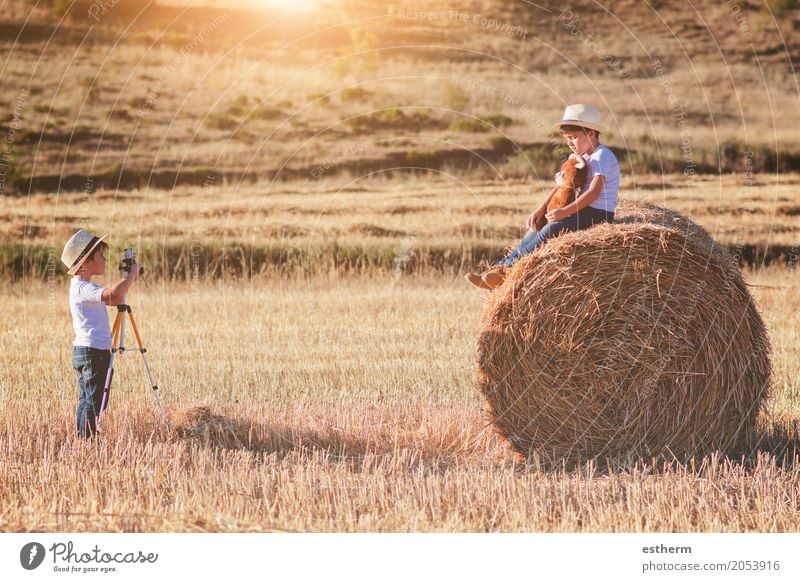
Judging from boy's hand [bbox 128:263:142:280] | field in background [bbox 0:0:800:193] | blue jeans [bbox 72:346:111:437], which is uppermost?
field in background [bbox 0:0:800:193]

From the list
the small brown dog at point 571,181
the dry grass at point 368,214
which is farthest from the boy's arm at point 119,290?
the dry grass at point 368,214

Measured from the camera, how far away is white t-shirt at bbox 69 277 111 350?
318 inches

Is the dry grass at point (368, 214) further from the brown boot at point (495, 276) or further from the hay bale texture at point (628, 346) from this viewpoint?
the hay bale texture at point (628, 346)

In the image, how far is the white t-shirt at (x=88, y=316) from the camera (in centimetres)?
807

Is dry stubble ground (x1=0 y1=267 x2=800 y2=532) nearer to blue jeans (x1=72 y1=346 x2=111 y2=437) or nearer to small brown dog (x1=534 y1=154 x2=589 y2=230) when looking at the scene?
blue jeans (x1=72 y1=346 x2=111 y2=437)

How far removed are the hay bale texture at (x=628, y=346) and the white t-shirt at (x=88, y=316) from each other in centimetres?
289

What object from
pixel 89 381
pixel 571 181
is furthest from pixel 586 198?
pixel 89 381

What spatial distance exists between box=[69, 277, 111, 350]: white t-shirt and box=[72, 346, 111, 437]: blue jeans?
0.06 meters

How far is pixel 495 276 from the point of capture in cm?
859

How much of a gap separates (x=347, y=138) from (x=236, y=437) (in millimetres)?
25838

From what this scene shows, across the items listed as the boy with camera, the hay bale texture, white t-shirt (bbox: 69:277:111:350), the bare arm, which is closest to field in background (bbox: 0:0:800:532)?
the hay bale texture

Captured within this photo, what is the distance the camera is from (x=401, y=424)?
30.5 feet

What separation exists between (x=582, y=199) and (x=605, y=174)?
0.26 m

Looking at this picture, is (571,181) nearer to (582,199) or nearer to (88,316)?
(582,199)
